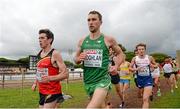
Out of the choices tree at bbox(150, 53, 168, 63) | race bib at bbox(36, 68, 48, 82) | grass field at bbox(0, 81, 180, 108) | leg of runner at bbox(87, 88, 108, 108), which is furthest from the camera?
tree at bbox(150, 53, 168, 63)

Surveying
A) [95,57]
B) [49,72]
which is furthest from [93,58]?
[49,72]

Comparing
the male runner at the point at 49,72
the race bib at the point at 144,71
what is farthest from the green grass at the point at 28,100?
the male runner at the point at 49,72

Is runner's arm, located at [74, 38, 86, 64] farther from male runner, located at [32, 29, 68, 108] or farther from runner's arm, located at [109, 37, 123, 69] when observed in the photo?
runner's arm, located at [109, 37, 123, 69]

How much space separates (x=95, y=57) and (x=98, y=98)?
2.61 ft

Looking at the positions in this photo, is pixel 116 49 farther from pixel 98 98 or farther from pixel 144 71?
pixel 144 71

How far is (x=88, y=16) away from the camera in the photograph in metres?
7.32

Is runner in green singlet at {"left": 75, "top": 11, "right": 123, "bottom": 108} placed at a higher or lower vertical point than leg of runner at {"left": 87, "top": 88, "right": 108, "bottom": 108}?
higher

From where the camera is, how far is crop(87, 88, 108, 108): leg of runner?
6.64 meters

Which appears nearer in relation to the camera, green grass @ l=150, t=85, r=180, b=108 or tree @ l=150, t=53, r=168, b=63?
green grass @ l=150, t=85, r=180, b=108

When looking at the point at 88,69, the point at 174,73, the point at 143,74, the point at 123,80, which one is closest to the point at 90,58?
the point at 88,69

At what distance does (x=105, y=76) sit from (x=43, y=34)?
1.42 meters

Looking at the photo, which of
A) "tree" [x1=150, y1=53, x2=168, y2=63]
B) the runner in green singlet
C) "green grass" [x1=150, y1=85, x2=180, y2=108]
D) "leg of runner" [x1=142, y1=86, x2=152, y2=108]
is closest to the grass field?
"green grass" [x1=150, y1=85, x2=180, y2=108]

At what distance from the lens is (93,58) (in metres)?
7.22

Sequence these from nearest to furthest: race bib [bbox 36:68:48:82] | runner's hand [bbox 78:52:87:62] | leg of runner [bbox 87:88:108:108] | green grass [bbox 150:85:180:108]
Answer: leg of runner [bbox 87:88:108:108] < runner's hand [bbox 78:52:87:62] < race bib [bbox 36:68:48:82] < green grass [bbox 150:85:180:108]
